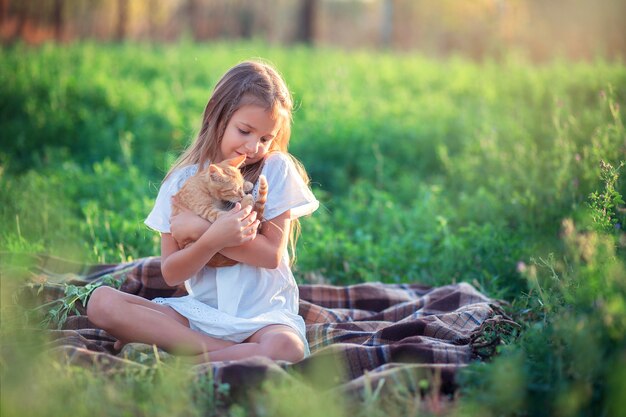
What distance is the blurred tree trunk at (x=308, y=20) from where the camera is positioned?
1792 cm

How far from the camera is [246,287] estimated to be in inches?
125

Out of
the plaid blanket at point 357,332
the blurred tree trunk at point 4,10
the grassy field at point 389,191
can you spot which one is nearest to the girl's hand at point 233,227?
the plaid blanket at point 357,332

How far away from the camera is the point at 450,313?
3.44 m

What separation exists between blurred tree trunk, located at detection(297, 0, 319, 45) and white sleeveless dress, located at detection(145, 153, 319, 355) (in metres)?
15.3

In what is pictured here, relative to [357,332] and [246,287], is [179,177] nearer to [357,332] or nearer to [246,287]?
[246,287]

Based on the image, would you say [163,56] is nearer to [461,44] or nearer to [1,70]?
[1,70]

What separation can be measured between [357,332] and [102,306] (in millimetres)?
1245

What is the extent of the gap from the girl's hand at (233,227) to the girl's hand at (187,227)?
9cm

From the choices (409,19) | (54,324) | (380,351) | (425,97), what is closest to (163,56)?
(425,97)

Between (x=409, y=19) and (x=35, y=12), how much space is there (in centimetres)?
1124

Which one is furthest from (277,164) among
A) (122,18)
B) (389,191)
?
(122,18)

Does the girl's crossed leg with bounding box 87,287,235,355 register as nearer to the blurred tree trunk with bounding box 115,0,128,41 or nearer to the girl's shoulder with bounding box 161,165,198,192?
the girl's shoulder with bounding box 161,165,198,192

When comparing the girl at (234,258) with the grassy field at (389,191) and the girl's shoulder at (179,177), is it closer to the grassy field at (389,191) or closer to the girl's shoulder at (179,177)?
the girl's shoulder at (179,177)

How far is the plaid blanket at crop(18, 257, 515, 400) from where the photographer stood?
8.62 ft
